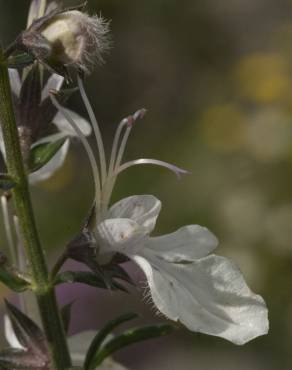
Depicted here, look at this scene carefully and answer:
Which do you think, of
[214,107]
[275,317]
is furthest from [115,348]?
[214,107]

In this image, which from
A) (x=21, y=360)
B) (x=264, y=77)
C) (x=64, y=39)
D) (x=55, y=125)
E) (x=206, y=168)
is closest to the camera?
(x=64, y=39)

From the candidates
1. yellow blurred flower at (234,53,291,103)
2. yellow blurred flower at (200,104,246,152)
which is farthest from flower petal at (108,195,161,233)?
yellow blurred flower at (234,53,291,103)

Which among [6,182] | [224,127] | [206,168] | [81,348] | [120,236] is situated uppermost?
[6,182]

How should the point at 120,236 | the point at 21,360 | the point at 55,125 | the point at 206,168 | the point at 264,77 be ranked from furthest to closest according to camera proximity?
the point at 264,77
the point at 206,168
the point at 55,125
the point at 21,360
the point at 120,236

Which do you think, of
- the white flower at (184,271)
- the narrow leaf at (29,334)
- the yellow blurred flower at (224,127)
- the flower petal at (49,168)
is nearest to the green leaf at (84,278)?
the white flower at (184,271)

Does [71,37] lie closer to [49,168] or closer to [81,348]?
→ [49,168]

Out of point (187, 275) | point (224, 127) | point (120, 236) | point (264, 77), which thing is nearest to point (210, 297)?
point (187, 275)

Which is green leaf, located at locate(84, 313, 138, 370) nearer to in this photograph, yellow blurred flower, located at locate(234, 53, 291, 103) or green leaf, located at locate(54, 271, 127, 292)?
green leaf, located at locate(54, 271, 127, 292)
